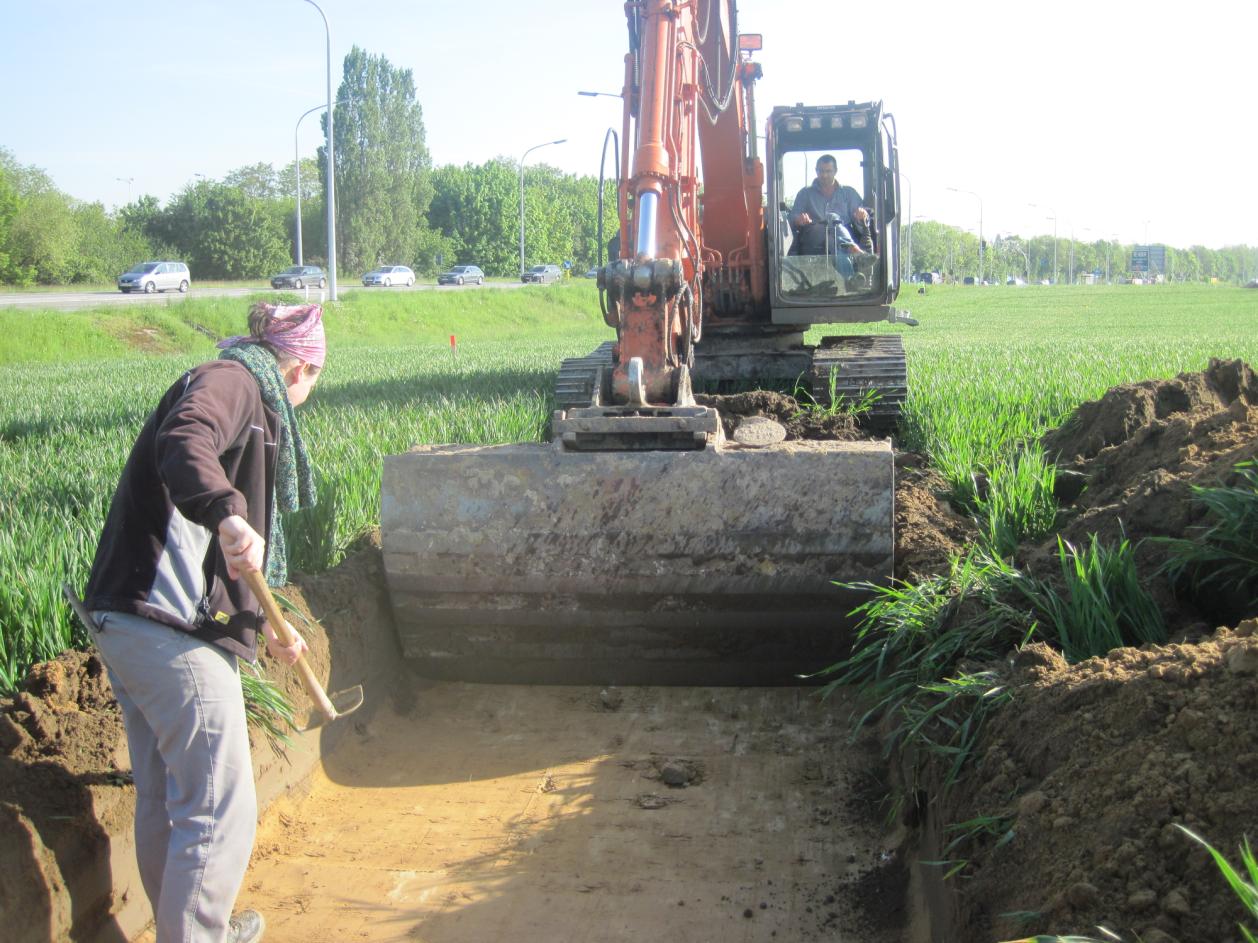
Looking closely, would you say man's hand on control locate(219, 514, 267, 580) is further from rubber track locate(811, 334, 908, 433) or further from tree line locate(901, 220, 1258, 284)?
tree line locate(901, 220, 1258, 284)

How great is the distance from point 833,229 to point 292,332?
21.3 ft

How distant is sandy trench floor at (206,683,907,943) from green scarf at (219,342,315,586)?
3.49ft

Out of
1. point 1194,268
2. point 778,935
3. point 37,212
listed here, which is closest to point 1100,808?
point 778,935

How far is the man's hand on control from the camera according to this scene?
9.14 feet

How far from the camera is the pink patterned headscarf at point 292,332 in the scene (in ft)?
10.9

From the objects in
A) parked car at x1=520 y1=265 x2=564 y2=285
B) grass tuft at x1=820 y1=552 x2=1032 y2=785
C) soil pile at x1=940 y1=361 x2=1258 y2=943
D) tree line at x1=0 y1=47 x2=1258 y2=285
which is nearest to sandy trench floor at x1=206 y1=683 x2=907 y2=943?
grass tuft at x1=820 y1=552 x2=1032 y2=785

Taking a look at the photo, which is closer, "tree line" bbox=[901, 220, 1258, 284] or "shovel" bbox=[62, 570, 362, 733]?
"shovel" bbox=[62, 570, 362, 733]

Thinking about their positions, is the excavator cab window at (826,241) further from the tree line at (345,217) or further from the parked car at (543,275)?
the parked car at (543,275)

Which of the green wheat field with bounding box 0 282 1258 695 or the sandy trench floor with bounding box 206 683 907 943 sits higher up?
the green wheat field with bounding box 0 282 1258 695

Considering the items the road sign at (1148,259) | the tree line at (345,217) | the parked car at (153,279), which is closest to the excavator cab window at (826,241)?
the tree line at (345,217)

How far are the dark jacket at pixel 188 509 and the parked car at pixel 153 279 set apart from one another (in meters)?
43.5

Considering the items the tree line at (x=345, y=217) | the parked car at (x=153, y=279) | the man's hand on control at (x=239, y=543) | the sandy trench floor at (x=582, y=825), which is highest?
the tree line at (x=345, y=217)

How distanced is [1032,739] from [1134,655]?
385mm

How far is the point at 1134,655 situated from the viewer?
3.28 meters
